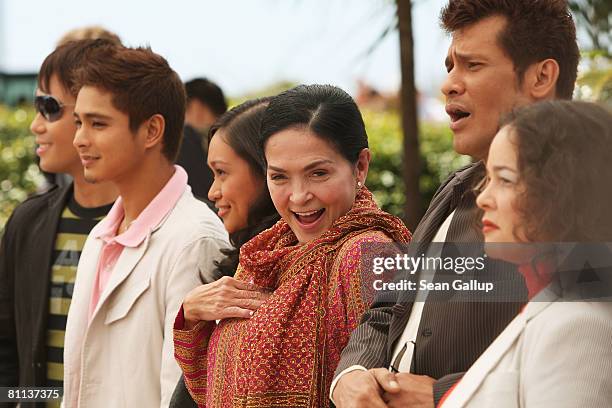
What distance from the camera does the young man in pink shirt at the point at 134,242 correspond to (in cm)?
379

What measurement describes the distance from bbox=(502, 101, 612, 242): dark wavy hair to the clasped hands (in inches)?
21.4

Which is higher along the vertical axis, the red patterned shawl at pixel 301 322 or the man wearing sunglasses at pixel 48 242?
the man wearing sunglasses at pixel 48 242

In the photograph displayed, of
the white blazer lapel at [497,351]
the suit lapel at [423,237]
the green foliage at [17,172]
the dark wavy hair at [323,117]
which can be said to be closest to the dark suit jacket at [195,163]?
the dark wavy hair at [323,117]

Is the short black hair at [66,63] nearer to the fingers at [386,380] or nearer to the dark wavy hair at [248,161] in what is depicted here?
the dark wavy hair at [248,161]

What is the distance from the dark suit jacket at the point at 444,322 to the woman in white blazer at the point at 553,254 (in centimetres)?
25

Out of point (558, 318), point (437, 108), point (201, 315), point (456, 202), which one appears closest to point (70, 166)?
point (201, 315)

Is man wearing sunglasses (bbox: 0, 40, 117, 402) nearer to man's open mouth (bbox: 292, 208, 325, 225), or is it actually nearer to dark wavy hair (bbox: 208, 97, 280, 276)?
dark wavy hair (bbox: 208, 97, 280, 276)

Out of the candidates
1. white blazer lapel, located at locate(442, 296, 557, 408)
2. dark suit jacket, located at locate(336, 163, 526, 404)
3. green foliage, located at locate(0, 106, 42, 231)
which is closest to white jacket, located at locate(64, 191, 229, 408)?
dark suit jacket, located at locate(336, 163, 526, 404)

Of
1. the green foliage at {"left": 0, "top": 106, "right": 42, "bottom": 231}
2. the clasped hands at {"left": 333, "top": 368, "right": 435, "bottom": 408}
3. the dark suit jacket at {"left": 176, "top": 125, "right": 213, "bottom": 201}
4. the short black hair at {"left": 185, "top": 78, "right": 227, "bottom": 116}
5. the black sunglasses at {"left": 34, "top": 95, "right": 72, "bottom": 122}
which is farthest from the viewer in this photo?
the green foliage at {"left": 0, "top": 106, "right": 42, "bottom": 231}

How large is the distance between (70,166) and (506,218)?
2.87m

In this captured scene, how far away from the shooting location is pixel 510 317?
2.53 metres

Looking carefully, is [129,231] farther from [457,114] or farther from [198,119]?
[198,119]

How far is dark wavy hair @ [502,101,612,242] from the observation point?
2143 mm

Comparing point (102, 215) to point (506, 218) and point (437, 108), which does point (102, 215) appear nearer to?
point (506, 218)
